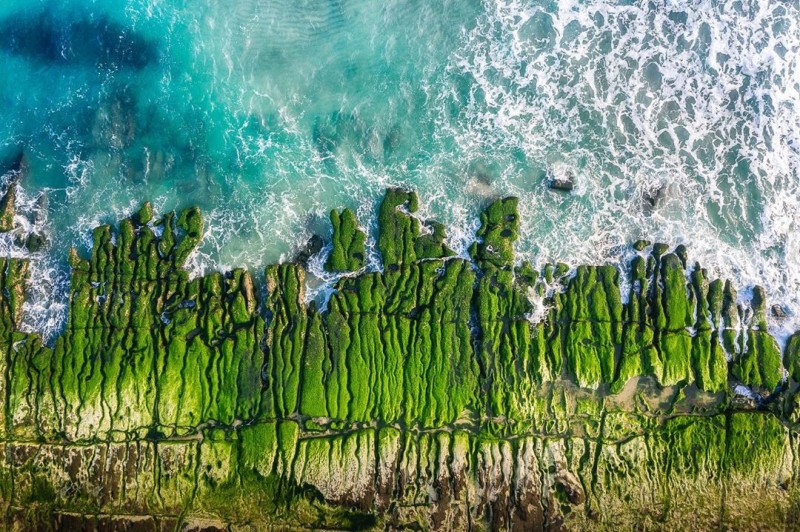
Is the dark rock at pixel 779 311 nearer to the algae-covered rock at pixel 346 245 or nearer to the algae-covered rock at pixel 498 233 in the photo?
the algae-covered rock at pixel 498 233

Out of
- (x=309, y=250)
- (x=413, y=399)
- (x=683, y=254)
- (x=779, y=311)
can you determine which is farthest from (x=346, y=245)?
(x=779, y=311)

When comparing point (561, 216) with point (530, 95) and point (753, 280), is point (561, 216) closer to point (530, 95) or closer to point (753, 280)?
point (530, 95)

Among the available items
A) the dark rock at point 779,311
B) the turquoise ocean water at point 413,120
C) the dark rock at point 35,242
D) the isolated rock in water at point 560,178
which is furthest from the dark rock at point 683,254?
the dark rock at point 35,242

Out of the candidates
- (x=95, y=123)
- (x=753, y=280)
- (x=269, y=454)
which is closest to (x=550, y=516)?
(x=269, y=454)

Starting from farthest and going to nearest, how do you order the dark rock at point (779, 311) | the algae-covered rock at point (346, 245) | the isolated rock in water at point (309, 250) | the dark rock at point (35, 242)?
the dark rock at point (35, 242), the isolated rock in water at point (309, 250), the algae-covered rock at point (346, 245), the dark rock at point (779, 311)

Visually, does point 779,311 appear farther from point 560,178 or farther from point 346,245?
point 346,245

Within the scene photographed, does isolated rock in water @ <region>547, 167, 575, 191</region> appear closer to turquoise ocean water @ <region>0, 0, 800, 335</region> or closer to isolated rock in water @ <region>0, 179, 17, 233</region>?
turquoise ocean water @ <region>0, 0, 800, 335</region>
